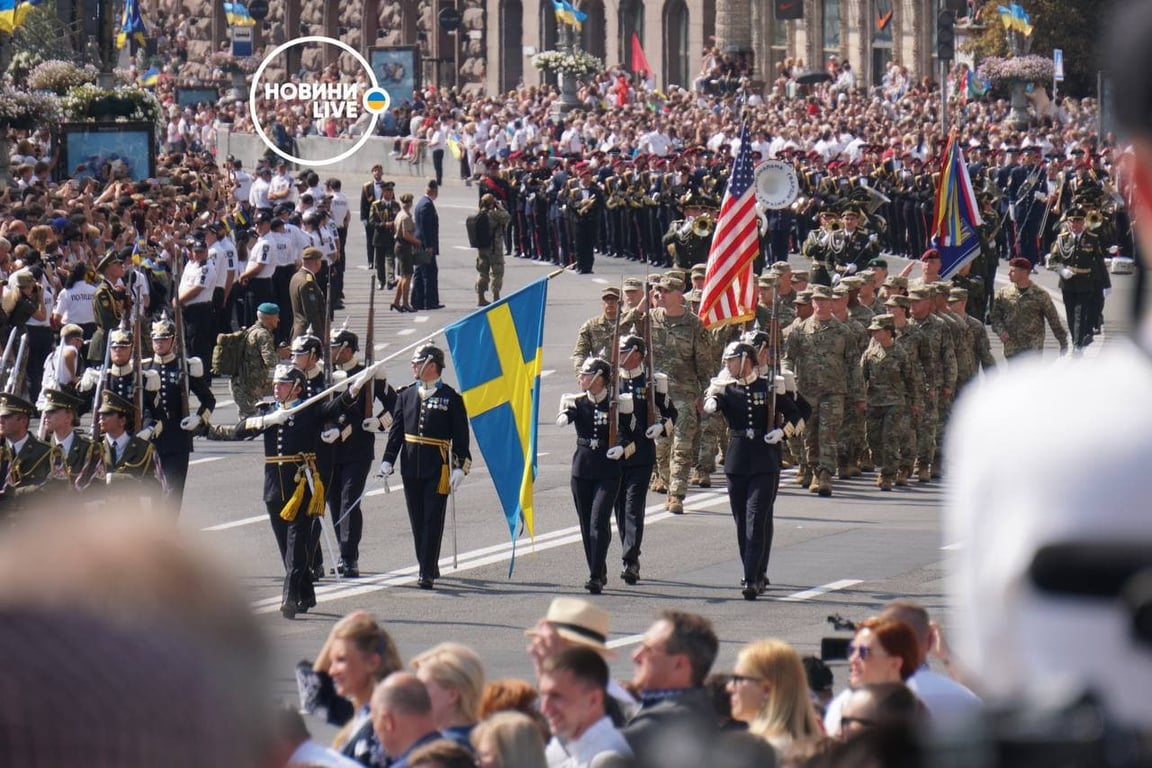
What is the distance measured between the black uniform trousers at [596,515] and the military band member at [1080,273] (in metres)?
12.0

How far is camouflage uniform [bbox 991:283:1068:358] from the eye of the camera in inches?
845

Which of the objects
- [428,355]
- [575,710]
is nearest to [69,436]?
[428,355]

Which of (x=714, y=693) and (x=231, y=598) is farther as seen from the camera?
(x=714, y=693)

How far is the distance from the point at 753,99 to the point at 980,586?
58004 millimetres

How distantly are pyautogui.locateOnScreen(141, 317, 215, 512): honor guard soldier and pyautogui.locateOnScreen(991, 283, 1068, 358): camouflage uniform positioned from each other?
8.47 meters

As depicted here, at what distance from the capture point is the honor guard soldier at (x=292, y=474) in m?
13.9

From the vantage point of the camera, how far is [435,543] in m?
14.7

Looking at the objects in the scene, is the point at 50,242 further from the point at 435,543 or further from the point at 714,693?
the point at 714,693

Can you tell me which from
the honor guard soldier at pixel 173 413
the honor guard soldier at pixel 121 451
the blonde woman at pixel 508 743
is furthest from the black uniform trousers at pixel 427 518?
the blonde woman at pixel 508 743

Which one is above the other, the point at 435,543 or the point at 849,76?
the point at 849,76

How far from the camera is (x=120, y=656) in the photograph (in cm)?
104

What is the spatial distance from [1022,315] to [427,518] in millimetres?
8615

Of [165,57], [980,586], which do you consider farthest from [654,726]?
[165,57]

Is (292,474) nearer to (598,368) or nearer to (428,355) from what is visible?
(428,355)
